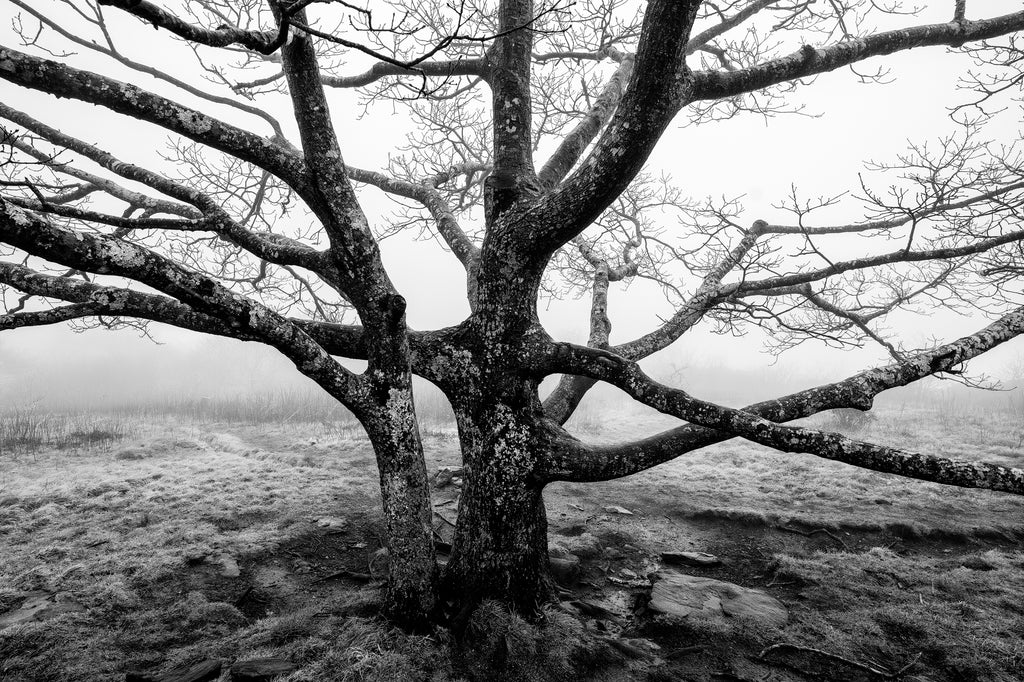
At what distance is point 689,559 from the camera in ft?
18.3

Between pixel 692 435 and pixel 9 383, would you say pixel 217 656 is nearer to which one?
pixel 692 435

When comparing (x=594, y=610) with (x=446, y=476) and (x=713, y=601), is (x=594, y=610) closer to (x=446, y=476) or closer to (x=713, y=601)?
(x=713, y=601)

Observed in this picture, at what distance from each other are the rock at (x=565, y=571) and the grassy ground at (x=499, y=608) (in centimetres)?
14

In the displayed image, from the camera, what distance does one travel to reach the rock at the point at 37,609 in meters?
4.18

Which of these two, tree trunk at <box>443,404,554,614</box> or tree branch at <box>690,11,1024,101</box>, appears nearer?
tree branch at <box>690,11,1024,101</box>

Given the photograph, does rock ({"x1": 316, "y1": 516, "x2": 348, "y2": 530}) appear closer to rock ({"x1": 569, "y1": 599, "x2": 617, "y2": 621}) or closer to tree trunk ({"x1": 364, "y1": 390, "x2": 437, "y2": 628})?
tree trunk ({"x1": 364, "y1": 390, "x2": 437, "y2": 628})

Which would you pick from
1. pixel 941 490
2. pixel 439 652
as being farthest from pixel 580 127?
pixel 941 490

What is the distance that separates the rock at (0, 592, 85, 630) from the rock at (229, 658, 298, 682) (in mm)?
2165

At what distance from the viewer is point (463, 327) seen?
439 centimetres

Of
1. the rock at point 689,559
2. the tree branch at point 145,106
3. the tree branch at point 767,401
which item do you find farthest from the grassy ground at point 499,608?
the tree branch at point 145,106

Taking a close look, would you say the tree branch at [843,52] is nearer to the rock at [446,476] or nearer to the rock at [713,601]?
the rock at [713,601]

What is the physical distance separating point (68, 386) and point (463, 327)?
153 ft

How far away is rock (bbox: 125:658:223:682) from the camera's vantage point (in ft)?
10.8

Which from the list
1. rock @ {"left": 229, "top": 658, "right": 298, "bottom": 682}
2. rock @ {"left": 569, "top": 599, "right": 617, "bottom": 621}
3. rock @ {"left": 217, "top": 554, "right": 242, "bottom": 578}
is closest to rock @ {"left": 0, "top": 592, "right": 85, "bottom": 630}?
rock @ {"left": 217, "top": 554, "right": 242, "bottom": 578}
